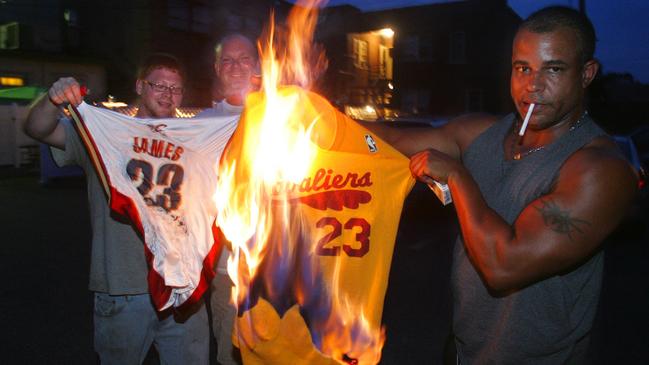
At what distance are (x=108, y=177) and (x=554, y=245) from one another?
7.88 ft

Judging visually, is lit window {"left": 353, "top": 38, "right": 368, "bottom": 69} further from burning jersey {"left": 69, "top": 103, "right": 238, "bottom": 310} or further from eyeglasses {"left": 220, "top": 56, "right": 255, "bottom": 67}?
burning jersey {"left": 69, "top": 103, "right": 238, "bottom": 310}

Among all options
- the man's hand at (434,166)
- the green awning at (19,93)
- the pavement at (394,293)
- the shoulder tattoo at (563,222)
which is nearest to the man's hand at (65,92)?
the man's hand at (434,166)

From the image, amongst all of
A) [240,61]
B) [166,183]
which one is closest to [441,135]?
[166,183]

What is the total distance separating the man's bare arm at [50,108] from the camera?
115 inches

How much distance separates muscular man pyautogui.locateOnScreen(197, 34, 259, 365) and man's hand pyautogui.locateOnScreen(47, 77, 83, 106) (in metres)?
0.90

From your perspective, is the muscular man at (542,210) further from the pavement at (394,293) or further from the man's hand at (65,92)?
the pavement at (394,293)

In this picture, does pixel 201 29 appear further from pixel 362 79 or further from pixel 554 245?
pixel 554 245

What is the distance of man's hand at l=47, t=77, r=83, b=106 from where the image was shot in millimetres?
2916

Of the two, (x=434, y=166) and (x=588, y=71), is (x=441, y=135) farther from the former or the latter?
(x=588, y=71)

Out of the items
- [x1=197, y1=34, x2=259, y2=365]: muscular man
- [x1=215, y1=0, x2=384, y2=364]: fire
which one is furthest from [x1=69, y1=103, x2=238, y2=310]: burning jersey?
[x1=197, y1=34, x2=259, y2=365]: muscular man

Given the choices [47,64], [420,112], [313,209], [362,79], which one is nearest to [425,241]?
[313,209]

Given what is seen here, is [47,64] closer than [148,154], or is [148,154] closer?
[148,154]

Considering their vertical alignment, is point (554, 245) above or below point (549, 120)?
below

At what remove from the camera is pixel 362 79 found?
26.8m
